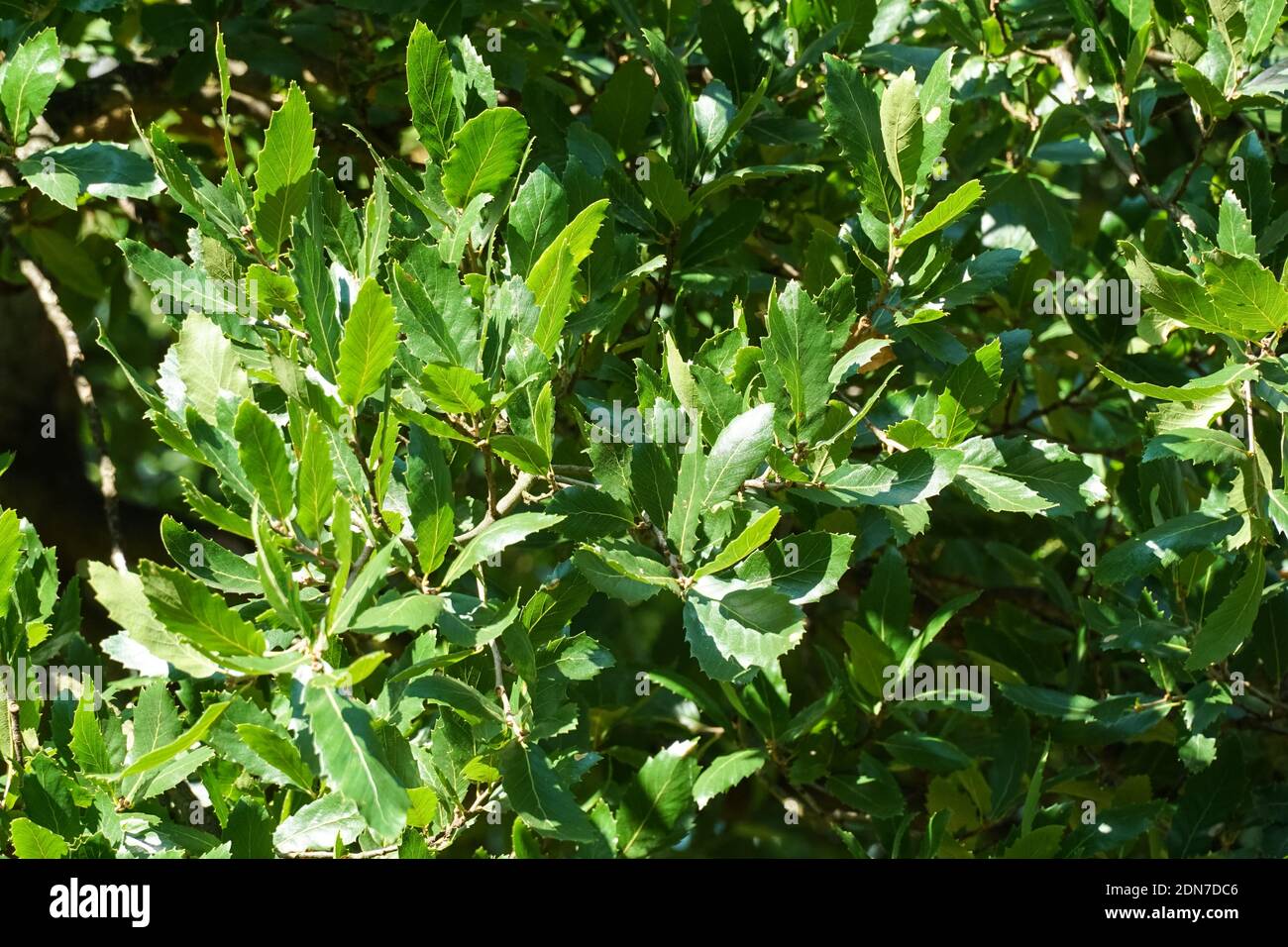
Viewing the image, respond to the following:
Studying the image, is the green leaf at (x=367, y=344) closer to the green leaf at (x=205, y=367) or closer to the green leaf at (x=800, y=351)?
the green leaf at (x=205, y=367)

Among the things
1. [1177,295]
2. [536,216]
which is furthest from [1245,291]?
[536,216]

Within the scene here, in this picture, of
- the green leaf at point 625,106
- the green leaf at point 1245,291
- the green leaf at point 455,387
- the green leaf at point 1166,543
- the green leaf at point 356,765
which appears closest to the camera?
the green leaf at point 356,765

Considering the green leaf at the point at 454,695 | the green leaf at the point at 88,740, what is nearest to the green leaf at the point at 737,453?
the green leaf at the point at 454,695

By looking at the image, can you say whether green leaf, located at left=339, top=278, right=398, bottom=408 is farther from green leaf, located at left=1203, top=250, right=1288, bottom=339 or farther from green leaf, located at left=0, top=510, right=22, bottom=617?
green leaf, located at left=1203, top=250, right=1288, bottom=339

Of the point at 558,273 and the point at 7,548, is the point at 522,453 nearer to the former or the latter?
the point at 558,273

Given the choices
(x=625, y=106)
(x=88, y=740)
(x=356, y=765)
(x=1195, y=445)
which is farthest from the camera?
(x=625, y=106)

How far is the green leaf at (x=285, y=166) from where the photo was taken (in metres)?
1.39

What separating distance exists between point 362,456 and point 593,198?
1.82 ft

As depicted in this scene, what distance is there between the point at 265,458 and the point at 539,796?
18.3 inches

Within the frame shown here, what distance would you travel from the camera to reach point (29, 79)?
1.83 m

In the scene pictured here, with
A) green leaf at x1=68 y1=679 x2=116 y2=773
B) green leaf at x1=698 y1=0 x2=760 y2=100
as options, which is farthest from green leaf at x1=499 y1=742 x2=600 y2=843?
green leaf at x1=698 y1=0 x2=760 y2=100

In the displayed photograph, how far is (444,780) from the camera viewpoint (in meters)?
1.53

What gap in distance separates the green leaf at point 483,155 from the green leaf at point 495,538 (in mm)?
422

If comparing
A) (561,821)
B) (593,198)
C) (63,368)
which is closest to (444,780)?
(561,821)
